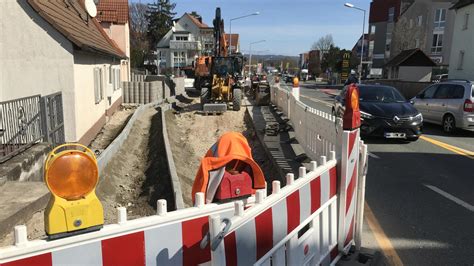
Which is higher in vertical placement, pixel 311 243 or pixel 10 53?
pixel 10 53

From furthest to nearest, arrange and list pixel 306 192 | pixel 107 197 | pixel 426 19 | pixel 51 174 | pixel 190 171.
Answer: pixel 426 19, pixel 190 171, pixel 107 197, pixel 306 192, pixel 51 174

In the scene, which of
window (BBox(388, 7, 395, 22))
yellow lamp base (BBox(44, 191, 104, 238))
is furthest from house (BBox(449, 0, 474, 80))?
window (BBox(388, 7, 395, 22))

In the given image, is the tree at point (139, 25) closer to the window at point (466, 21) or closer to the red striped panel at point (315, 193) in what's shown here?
the window at point (466, 21)

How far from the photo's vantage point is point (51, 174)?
1.81 m

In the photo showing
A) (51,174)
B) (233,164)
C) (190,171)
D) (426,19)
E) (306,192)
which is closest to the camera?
(51,174)

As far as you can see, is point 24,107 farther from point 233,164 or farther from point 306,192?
point 306,192

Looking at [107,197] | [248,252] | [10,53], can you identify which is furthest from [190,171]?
[248,252]

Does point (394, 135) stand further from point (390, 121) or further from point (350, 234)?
point (350, 234)

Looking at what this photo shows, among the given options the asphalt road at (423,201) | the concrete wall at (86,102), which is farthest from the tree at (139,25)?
the asphalt road at (423,201)

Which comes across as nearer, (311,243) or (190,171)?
(311,243)

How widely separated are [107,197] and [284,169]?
137 inches

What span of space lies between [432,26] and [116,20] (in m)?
52.6

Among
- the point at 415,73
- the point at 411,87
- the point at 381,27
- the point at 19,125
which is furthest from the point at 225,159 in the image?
the point at 381,27

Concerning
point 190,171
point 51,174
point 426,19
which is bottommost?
point 190,171
